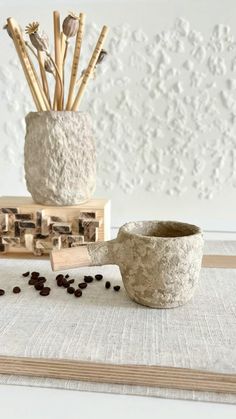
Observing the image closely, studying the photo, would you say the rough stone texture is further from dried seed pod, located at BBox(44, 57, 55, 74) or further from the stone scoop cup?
dried seed pod, located at BBox(44, 57, 55, 74)

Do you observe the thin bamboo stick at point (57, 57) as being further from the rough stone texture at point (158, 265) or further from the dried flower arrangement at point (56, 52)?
the rough stone texture at point (158, 265)

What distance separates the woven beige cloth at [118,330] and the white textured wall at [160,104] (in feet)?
1.07

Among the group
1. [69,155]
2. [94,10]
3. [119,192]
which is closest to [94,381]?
[69,155]

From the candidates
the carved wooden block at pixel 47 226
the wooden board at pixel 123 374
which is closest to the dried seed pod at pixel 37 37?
Result: the carved wooden block at pixel 47 226

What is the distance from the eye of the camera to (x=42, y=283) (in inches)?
17.7

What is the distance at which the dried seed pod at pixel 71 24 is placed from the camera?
1.62ft

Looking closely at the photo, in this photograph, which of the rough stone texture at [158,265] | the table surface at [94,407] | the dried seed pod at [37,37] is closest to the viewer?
the table surface at [94,407]

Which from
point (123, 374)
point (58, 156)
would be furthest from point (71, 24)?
point (123, 374)

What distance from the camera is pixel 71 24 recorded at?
0.50m

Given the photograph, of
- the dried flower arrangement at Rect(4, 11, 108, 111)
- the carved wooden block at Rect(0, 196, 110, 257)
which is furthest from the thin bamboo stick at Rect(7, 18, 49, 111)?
the carved wooden block at Rect(0, 196, 110, 257)

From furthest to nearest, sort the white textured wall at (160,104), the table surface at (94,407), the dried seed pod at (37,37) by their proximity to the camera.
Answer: the white textured wall at (160,104), the dried seed pod at (37,37), the table surface at (94,407)

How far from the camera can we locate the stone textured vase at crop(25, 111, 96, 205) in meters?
0.54

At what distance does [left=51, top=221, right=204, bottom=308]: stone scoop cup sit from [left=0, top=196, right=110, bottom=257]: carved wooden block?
13 centimetres

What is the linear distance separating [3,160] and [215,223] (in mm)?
424
